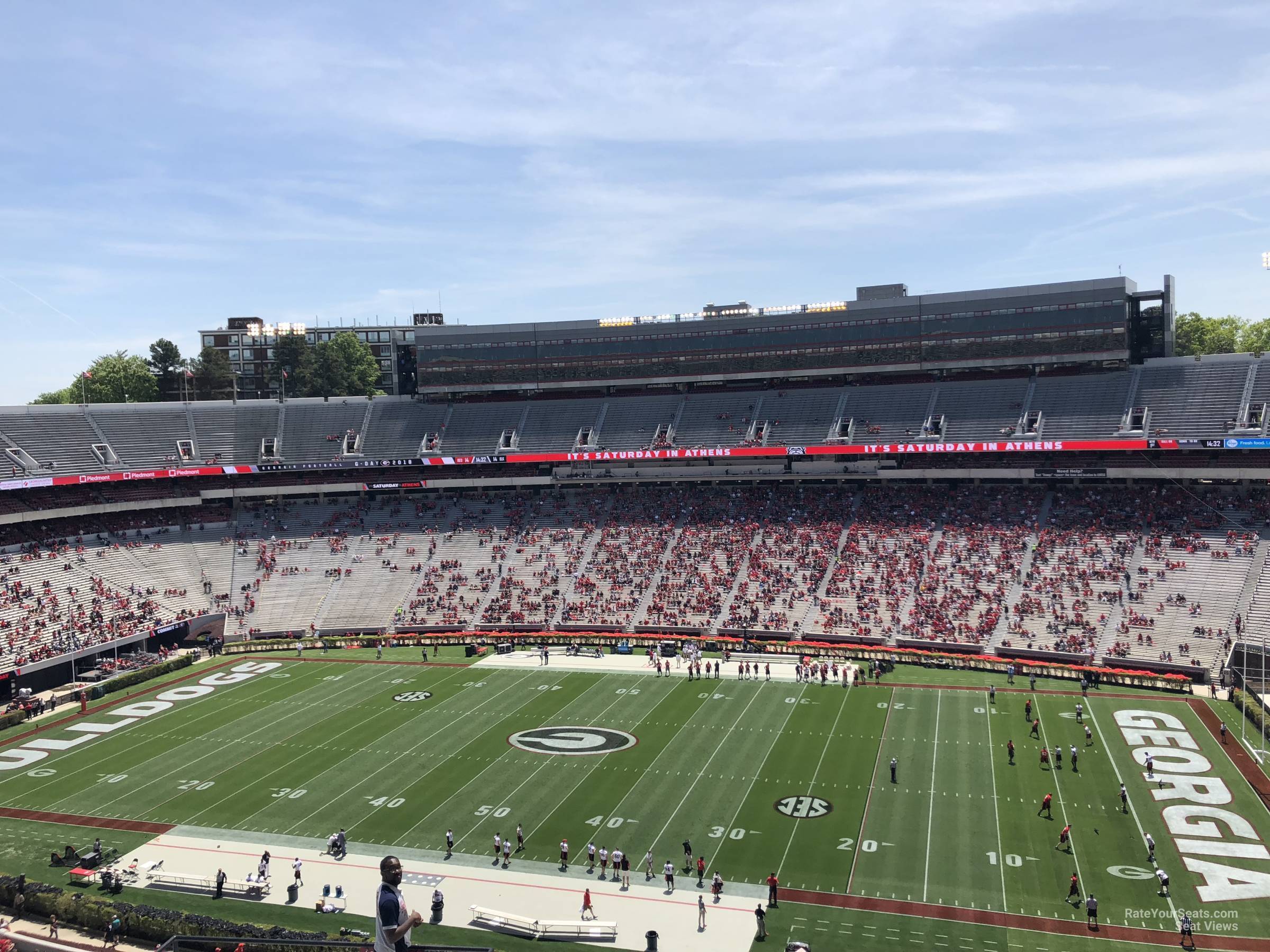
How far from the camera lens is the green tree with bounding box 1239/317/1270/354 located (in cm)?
9800

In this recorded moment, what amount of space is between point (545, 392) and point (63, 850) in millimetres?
57533

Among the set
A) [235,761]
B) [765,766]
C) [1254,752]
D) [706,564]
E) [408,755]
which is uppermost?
[706,564]

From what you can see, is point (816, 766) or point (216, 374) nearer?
point (816, 766)

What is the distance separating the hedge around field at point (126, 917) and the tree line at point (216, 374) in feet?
254

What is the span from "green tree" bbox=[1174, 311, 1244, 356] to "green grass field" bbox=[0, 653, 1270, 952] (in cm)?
7250

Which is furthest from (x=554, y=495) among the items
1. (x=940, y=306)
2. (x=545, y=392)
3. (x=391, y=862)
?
(x=391, y=862)

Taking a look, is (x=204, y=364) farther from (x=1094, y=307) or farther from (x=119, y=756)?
(x=1094, y=307)

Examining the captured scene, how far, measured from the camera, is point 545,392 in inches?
3359

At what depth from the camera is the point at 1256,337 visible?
101 m

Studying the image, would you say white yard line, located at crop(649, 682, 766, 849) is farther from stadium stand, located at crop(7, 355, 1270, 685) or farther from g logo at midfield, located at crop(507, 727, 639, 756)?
stadium stand, located at crop(7, 355, 1270, 685)

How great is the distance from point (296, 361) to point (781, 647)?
2889 inches

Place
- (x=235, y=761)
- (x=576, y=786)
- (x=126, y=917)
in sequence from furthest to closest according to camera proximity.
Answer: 1. (x=235, y=761)
2. (x=576, y=786)
3. (x=126, y=917)

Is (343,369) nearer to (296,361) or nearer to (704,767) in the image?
(296,361)

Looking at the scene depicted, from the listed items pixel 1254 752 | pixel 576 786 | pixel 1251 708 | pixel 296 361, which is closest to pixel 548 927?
pixel 576 786
